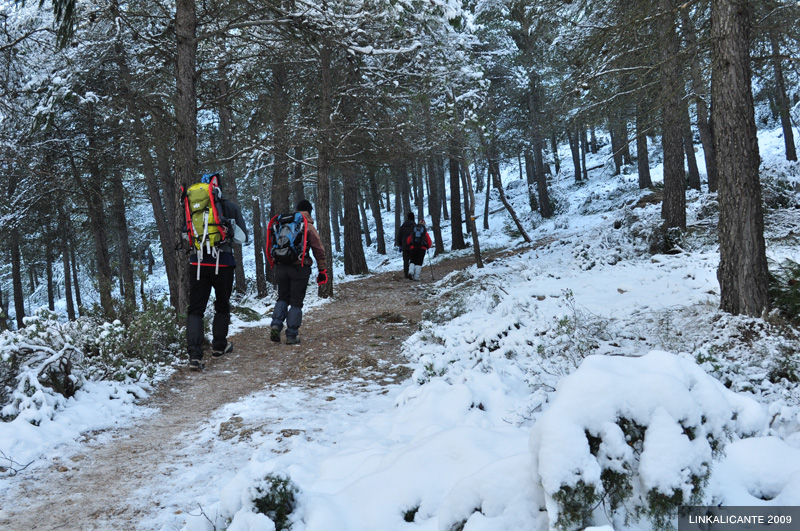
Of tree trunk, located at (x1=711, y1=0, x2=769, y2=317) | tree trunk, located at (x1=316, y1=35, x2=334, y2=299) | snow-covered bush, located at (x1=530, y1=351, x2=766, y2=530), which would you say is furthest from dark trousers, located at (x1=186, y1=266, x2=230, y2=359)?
tree trunk, located at (x1=711, y1=0, x2=769, y2=317)

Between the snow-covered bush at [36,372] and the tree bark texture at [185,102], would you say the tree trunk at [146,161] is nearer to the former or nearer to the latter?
the tree bark texture at [185,102]

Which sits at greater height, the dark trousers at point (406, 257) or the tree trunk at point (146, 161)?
the tree trunk at point (146, 161)

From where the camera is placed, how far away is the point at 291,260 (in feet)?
21.6

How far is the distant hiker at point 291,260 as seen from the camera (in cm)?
659

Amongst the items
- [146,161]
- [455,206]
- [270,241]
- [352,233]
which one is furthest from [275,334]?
[455,206]

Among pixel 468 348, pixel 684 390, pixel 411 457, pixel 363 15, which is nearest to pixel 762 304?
pixel 468 348

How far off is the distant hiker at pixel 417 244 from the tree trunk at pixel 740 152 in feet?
30.4

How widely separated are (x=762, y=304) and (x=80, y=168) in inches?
590

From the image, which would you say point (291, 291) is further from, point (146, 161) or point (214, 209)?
point (146, 161)

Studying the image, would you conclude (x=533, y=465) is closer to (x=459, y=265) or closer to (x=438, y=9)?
(x=438, y=9)

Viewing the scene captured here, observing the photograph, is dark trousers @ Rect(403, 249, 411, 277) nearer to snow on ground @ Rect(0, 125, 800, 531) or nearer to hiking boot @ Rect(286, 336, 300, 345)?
snow on ground @ Rect(0, 125, 800, 531)

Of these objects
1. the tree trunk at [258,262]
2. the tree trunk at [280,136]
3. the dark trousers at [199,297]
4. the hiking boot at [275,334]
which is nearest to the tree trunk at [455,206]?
the tree trunk at [280,136]

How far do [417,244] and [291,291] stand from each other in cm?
745

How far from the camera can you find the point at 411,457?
2408 mm
